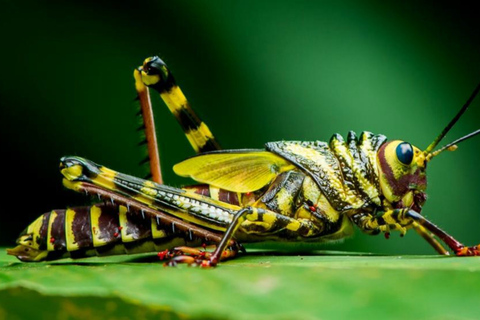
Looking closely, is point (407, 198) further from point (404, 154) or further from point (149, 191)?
point (149, 191)

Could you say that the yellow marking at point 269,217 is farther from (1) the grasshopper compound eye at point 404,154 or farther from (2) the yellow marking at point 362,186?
(1) the grasshopper compound eye at point 404,154

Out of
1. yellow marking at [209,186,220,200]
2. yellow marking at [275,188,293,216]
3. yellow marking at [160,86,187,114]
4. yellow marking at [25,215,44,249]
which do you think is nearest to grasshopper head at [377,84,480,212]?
yellow marking at [275,188,293,216]

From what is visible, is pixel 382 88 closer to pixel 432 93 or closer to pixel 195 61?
pixel 432 93

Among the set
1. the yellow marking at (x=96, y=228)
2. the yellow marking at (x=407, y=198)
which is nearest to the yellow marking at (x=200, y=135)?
the yellow marking at (x=96, y=228)

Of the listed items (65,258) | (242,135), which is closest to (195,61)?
(242,135)

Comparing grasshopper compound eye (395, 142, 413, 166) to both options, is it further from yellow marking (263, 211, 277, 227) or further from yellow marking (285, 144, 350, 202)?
yellow marking (263, 211, 277, 227)

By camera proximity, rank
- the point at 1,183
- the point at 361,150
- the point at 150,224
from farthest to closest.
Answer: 1. the point at 1,183
2. the point at 361,150
3. the point at 150,224
